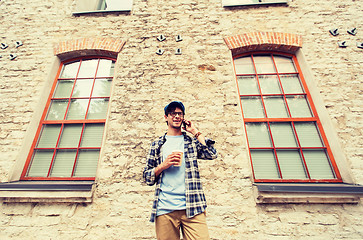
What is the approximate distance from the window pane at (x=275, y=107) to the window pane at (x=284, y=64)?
0.68 m

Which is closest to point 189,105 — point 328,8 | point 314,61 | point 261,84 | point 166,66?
point 166,66

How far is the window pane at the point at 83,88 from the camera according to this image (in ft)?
10.5

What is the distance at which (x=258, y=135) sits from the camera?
274 cm

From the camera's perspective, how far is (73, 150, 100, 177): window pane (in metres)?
2.63

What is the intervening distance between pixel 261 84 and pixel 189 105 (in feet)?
5.07

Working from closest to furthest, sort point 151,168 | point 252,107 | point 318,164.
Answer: point 151,168
point 318,164
point 252,107

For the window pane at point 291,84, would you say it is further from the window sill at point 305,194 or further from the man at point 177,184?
the man at point 177,184

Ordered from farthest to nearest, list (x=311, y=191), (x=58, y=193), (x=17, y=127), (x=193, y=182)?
(x=17, y=127)
(x=58, y=193)
(x=311, y=191)
(x=193, y=182)

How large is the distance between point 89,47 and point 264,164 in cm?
405

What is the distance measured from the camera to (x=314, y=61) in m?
3.02

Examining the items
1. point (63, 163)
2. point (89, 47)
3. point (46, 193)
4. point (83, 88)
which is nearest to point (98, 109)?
point (83, 88)

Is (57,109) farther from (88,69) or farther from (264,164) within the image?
(264,164)

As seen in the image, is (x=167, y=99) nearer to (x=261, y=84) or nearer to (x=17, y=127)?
(x=261, y=84)

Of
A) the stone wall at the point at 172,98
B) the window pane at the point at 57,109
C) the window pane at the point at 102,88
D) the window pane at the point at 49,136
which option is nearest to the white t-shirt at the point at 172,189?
the stone wall at the point at 172,98
